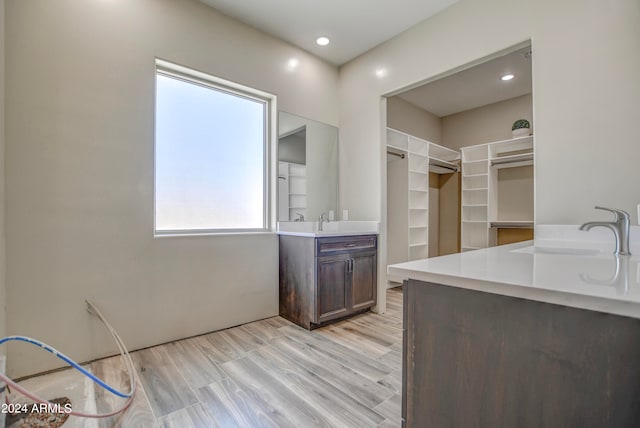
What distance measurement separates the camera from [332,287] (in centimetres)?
287

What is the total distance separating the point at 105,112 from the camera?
7.27 ft

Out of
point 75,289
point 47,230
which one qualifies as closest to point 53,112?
point 47,230

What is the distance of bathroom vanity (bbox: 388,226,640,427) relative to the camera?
0.63 meters

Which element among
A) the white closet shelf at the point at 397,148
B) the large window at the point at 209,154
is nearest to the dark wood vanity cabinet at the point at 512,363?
the large window at the point at 209,154

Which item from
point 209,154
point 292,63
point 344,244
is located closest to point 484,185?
point 344,244

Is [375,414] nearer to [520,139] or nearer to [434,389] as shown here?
[434,389]

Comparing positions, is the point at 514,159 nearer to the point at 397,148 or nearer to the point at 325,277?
the point at 397,148

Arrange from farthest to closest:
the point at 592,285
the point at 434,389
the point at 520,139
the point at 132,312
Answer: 1. the point at 520,139
2. the point at 132,312
3. the point at 434,389
4. the point at 592,285

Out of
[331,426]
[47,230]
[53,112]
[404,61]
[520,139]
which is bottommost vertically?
[331,426]

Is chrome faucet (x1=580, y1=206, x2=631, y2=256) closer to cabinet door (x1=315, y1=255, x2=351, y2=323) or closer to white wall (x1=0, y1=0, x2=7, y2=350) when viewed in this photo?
cabinet door (x1=315, y1=255, x2=351, y2=323)

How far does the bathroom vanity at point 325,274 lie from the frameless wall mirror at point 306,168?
43 centimetres

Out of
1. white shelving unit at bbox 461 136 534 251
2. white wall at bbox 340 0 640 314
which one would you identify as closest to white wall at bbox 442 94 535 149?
white shelving unit at bbox 461 136 534 251

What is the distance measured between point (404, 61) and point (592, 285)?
9.49 ft

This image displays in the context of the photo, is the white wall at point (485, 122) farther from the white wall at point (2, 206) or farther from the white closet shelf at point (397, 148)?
the white wall at point (2, 206)
